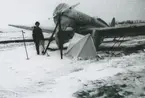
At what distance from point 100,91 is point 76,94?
651 millimetres

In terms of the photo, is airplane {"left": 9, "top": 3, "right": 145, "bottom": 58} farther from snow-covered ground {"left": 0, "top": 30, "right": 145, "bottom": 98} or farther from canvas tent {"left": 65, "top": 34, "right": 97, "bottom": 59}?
snow-covered ground {"left": 0, "top": 30, "right": 145, "bottom": 98}

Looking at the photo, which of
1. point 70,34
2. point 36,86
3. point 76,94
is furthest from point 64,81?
point 70,34

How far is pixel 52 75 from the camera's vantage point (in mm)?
8555

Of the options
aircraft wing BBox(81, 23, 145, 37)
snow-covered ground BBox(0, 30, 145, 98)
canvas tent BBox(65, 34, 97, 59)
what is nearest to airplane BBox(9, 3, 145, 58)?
aircraft wing BBox(81, 23, 145, 37)

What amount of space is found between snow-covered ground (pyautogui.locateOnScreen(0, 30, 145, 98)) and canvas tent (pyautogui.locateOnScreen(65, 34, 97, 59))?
28.9 inches

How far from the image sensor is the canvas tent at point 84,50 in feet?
39.3

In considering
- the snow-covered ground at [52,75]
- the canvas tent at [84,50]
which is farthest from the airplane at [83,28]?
the snow-covered ground at [52,75]

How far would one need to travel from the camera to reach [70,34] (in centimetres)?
1647

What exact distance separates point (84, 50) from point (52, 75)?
381 centimetres

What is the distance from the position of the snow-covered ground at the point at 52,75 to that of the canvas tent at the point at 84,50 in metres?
0.73

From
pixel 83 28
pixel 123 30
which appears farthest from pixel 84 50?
pixel 83 28

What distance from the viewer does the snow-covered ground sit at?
6.57 meters

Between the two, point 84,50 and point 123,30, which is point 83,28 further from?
point 84,50

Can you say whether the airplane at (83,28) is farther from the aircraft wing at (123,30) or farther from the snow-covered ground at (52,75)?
the snow-covered ground at (52,75)
